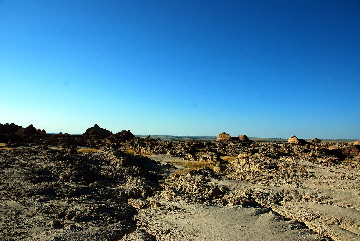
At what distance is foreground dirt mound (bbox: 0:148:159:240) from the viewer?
9.73 m

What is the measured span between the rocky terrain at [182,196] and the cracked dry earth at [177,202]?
1.7 inches

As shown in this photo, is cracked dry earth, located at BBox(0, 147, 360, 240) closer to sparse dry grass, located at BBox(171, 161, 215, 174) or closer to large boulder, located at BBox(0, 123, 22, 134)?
sparse dry grass, located at BBox(171, 161, 215, 174)

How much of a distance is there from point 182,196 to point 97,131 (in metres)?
33.4

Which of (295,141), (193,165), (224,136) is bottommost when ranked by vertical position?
(193,165)

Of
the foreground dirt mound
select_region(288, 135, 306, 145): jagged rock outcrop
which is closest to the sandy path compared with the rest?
the foreground dirt mound

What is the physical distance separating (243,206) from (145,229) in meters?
4.80

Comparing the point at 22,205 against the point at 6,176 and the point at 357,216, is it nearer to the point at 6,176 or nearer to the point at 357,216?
the point at 6,176

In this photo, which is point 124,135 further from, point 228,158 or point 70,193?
point 70,193

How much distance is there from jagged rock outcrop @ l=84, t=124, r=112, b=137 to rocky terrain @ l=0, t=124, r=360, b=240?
18.6m

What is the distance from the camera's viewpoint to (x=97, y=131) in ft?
143

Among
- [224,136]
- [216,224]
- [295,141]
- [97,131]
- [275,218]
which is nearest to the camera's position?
[216,224]

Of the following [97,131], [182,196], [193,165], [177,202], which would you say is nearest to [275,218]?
[177,202]

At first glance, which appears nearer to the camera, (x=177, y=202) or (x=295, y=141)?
(x=177, y=202)

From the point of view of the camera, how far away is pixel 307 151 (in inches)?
867
